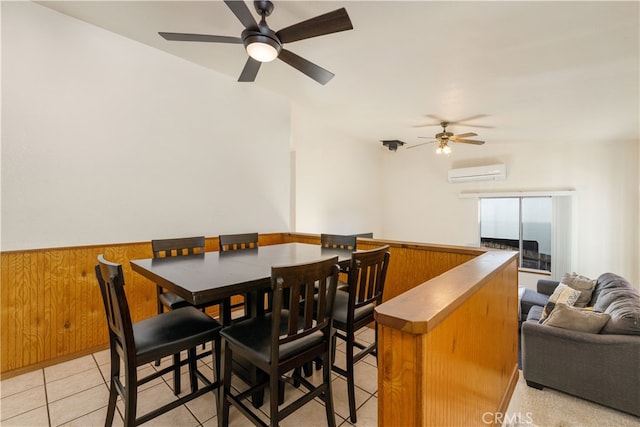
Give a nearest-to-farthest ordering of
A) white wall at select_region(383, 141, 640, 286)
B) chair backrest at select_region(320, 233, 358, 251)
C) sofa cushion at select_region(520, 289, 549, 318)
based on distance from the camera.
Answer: chair backrest at select_region(320, 233, 358, 251), sofa cushion at select_region(520, 289, 549, 318), white wall at select_region(383, 141, 640, 286)

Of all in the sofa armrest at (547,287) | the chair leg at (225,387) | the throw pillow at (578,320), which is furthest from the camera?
the sofa armrest at (547,287)

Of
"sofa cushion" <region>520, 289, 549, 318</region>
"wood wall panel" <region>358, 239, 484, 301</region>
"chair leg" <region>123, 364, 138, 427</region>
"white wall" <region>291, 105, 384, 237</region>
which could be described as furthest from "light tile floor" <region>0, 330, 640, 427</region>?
"white wall" <region>291, 105, 384, 237</region>

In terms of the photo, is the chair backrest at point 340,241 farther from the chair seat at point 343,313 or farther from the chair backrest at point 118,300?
the chair backrest at point 118,300

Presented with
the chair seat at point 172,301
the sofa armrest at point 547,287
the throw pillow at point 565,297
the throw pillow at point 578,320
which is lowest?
the sofa armrest at point 547,287

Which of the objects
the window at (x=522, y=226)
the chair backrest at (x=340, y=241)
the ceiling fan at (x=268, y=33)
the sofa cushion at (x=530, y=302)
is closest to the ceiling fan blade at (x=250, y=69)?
the ceiling fan at (x=268, y=33)

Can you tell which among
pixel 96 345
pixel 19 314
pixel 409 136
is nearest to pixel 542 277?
pixel 409 136

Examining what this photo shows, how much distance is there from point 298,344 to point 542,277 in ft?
19.6

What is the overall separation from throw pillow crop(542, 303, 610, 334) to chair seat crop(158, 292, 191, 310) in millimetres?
2949

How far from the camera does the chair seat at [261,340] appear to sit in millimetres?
1345

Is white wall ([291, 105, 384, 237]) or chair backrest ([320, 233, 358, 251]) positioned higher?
white wall ([291, 105, 384, 237])

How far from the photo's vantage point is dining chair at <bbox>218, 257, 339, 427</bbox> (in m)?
1.26

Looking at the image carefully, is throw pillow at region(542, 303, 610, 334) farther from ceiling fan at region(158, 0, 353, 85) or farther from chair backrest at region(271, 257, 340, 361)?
ceiling fan at region(158, 0, 353, 85)

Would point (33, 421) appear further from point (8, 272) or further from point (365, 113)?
point (365, 113)

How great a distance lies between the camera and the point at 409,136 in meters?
5.56
